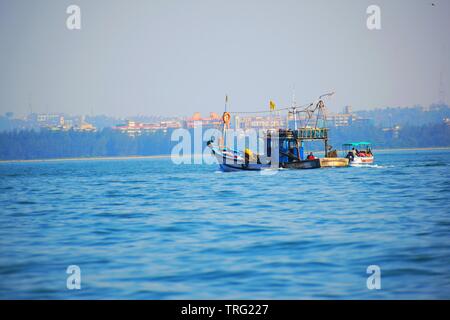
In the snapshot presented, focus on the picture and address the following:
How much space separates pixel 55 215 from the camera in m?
36.8

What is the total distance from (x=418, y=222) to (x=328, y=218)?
4.24 m

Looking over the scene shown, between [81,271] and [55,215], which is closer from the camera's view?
[81,271]

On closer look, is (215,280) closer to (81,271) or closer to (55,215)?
(81,271)

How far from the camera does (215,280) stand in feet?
58.9

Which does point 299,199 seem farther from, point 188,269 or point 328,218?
point 188,269

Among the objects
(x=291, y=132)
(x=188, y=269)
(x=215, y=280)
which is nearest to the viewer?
(x=215, y=280)
